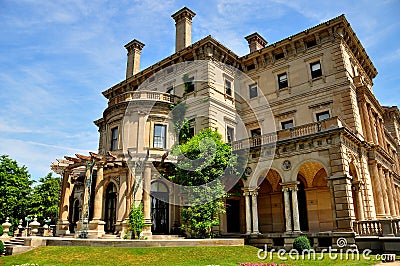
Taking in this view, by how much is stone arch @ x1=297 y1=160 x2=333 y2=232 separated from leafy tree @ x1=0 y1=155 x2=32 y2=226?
32.2 m

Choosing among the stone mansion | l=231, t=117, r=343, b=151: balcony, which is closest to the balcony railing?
the stone mansion

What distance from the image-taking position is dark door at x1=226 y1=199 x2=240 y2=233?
2517cm

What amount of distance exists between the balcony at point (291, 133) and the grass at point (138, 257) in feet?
25.7

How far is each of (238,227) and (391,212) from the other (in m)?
12.1

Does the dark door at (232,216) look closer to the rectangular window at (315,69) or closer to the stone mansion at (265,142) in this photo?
the stone mansion at (265,142)

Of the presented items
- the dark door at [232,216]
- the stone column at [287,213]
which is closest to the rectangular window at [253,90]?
the dark door at [232,216]

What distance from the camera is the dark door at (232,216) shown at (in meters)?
25.2

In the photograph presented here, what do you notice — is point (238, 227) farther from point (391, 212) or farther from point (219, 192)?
point (391, 212)

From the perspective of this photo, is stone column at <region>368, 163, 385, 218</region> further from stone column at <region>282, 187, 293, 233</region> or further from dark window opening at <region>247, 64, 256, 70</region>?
dark window opening at <region>247, 64, 256, 70</region>

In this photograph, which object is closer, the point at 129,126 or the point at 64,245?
the point at 64,245

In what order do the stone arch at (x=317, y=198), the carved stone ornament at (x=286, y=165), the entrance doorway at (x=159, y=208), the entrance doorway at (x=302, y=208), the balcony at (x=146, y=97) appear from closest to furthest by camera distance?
the carved stone ornament at (x=286, y=165) → the stone arch at (x=317, y=198) → the entrance doorway at (x=302, y=208) → the entrance doorway at (x=159, y=208) → the balcony at (x=146, y=97)

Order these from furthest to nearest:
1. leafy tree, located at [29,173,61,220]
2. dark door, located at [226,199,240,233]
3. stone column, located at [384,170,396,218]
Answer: leafy tree, located at [29,173,61,220]
stone column, located at [384,170,396,218]
dark door, located at [226,199,240,233]

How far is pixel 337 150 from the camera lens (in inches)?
735

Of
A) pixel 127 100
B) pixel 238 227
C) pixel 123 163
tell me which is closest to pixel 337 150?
pixel 238 227
